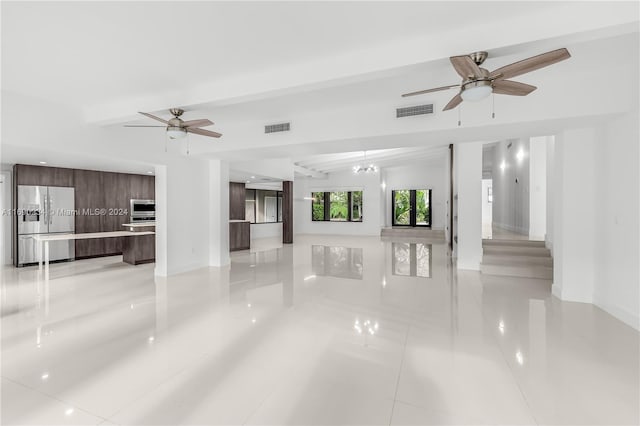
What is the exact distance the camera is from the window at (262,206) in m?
13.0

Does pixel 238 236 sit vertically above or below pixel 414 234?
above

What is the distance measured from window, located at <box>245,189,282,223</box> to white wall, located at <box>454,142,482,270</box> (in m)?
8.68

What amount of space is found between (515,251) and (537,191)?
2886 mm

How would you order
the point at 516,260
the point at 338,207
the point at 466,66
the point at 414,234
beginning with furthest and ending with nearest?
the point at 338,207 < the point at 414,234 < the point at 516,260 < the point at 466,66

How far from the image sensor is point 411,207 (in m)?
14.9

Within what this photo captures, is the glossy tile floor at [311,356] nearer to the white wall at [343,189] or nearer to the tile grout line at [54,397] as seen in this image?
the tile grout line at [54,397]

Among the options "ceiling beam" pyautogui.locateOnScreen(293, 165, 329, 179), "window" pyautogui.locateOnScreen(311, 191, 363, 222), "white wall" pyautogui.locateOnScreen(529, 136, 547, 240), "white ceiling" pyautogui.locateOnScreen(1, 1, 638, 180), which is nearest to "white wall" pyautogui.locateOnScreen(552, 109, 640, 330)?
"white ceiling" pyautogui.locateOnScreen(1, 1, 638, 180)

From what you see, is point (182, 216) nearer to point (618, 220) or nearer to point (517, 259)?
point (517, 259)

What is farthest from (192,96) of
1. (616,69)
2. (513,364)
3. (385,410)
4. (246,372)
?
(616,69)

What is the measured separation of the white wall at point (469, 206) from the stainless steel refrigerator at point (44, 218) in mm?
9276

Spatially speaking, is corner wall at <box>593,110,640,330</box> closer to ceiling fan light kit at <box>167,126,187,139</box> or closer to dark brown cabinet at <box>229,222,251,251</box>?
ceiling fan light kit at <box>167,126,187,139</box>

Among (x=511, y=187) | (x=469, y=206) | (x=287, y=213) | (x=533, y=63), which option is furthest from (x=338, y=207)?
(x=533, y=63)

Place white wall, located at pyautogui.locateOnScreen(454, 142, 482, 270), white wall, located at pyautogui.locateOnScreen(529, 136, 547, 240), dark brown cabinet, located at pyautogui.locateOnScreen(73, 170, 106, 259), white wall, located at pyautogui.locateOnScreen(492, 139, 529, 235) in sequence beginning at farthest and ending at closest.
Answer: white wall, located at pyautogui.locateOnScreen(492, 139, 529, 235) → white wall, located at pyautogui.locateOnScreen(529, 136, 547, 240) → dark brown cabinet, located at pyautogui.locateOnScreen(73, 170, 106, 259) → white wall, located at pyautogui.locateOnScreen(454, 142, 482, 270)

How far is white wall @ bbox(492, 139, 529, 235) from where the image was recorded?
8.91 metres
